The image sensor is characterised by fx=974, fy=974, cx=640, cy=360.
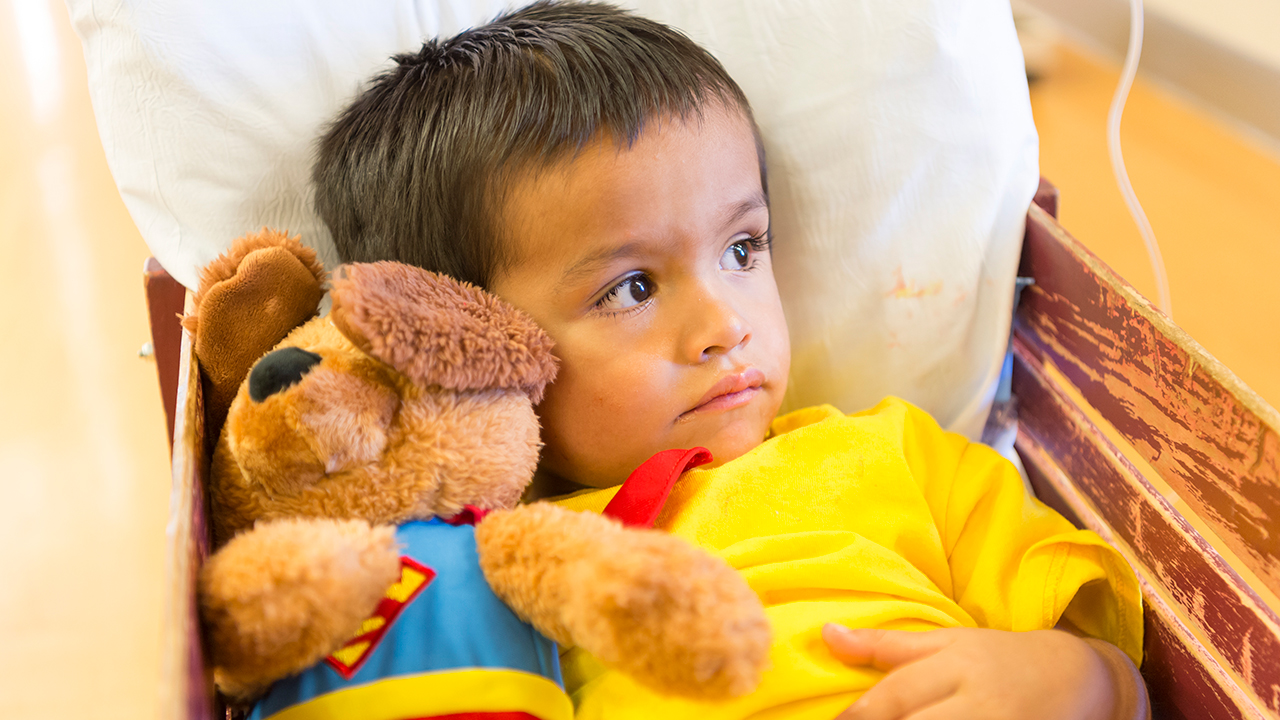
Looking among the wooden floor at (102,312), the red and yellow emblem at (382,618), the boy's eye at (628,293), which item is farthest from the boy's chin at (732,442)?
the wooden floor at (102,312)

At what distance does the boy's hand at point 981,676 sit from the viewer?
1.90ft

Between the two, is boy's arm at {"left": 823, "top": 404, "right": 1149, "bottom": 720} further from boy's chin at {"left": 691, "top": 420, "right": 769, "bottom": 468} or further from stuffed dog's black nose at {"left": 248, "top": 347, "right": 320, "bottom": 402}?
stuffed dog's black nose at {"left": 248, "top": 347, "right": 320, "bottom": 402}

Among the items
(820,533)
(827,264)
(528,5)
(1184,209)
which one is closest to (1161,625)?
(820,533)

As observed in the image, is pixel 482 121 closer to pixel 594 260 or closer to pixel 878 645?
pixel 594 260

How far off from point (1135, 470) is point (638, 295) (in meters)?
0.39

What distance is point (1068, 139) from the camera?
1.85 meters

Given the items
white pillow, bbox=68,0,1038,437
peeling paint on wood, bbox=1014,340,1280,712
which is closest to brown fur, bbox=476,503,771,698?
peeling paint on wood, bbox=1014,340,1280,712

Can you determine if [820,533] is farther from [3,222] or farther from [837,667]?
[3,222]

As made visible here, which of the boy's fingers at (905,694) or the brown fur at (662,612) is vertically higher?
the brown fur at (662,612)

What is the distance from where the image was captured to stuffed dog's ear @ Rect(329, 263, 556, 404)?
52 centimetres

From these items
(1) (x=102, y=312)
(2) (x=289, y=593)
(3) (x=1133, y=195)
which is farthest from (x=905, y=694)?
(1) (x=102, y=312)

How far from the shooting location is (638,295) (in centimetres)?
71

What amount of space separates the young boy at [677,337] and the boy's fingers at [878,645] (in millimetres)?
14

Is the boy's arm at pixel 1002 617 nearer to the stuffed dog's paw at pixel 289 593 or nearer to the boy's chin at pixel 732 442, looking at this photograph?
the boy's chin at pixel 732 442
